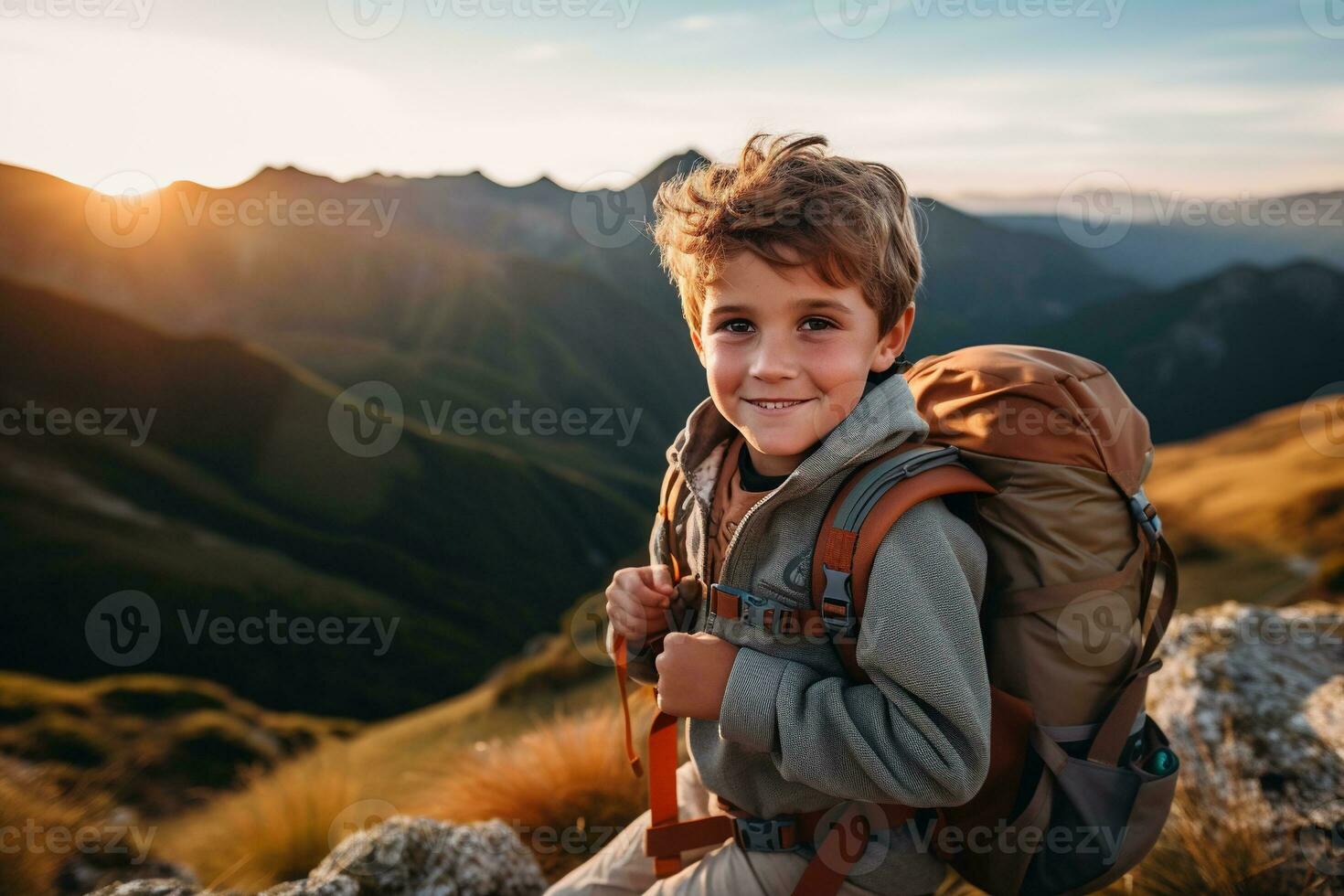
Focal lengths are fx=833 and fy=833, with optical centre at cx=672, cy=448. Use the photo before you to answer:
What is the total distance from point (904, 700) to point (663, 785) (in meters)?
0.87

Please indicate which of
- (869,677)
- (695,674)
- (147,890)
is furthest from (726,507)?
(147,890)

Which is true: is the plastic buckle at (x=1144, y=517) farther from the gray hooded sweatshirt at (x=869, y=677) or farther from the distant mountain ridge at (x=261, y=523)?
the distant mountain ridge at (x=261, y=523)

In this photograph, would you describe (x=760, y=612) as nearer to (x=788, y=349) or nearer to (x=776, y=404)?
(x=776, y=404)

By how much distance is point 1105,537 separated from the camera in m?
2.18

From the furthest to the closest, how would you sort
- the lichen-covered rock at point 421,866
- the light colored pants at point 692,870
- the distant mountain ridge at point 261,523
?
the distant mountain ridge at point 261,523 → the lichen-covered rock at point 421,866 → the light colored pants at point 692,870

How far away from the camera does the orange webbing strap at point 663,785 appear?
8.03 ft

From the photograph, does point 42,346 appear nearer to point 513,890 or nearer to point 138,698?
point 138,698

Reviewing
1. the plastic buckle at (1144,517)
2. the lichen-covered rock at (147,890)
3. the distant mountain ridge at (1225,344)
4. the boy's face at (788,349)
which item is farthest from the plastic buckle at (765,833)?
the distant mountain ridge at (1225,344)

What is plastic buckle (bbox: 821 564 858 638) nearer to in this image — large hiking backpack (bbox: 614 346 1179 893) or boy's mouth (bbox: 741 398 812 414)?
large hiking backpack (bbox: 614 346 1179 893)

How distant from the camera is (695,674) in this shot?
2191 millimetres

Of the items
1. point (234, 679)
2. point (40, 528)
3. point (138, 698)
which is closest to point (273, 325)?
point (40, 528)

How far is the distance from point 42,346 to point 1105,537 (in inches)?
3648

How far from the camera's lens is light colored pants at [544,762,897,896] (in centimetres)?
229

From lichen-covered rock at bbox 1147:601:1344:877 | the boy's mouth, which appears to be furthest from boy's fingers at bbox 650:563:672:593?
lichen-covered rock at bbox 1147:601:1344:877
